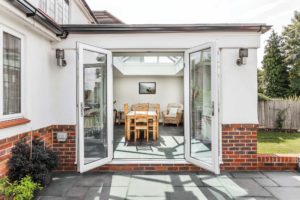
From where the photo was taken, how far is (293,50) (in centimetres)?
2112

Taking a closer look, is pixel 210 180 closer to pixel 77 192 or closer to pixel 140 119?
pixel 77 192

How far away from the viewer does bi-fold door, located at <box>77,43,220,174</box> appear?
4.24 metres

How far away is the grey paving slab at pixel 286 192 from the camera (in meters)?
3.58

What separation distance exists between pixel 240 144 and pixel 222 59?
1.72m

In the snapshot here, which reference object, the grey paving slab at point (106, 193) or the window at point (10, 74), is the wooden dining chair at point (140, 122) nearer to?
the grey paving slab at point (106, 193)

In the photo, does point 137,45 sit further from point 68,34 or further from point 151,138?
point 151,138

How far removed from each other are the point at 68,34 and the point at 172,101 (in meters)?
8.80

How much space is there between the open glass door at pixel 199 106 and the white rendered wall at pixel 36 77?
8.84ft

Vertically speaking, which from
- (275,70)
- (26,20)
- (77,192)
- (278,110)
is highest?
(275,70)

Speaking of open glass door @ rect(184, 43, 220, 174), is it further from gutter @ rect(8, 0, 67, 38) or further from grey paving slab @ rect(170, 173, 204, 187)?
gutter @ rect(8, 0, 67, 38)

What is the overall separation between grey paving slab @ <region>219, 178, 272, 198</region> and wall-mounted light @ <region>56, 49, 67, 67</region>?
12.3ft

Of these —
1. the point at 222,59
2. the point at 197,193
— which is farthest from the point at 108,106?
the point at 222,59

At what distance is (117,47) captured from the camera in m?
4.82

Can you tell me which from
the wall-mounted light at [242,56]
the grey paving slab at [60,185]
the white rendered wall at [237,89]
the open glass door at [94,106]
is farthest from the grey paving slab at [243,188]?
the grey paving slab at [60,185]
